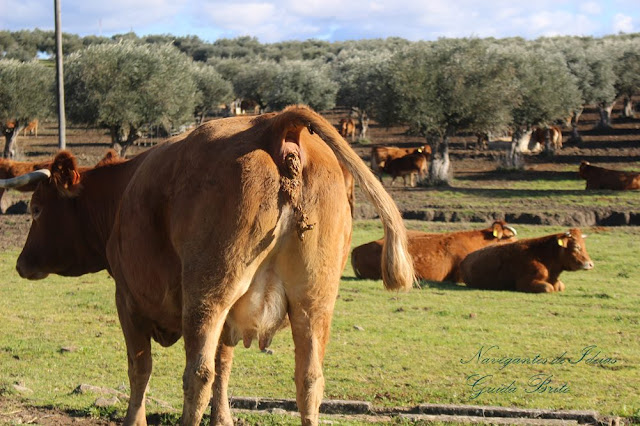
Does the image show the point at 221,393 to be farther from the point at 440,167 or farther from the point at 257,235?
the point at 440,167

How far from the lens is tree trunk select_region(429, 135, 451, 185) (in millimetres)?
36438

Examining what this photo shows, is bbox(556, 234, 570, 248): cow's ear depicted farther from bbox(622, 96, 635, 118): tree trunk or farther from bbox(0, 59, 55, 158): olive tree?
bbox(622, 96, 635, 118): tree trunk

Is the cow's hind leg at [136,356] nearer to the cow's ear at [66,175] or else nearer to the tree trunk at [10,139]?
the cow's ear at [66,175]

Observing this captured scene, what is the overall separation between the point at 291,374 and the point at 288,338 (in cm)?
184

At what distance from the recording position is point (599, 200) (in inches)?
1128

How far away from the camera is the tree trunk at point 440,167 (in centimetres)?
3644

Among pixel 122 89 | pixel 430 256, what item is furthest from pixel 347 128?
pixel 430 256

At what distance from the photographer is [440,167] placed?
36.8 metres

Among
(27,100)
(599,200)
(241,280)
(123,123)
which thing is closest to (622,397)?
(241,280)

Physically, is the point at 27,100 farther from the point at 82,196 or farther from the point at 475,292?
the point at 82,196

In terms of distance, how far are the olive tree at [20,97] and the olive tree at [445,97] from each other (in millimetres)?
20600

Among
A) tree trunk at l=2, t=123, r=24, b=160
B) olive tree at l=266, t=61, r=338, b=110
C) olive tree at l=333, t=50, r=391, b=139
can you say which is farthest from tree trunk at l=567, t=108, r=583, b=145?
tree trunk at l=2, t=123, r=24, b=160

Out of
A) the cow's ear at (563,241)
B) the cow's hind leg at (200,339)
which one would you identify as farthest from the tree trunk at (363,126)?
the cow's hind leg at (200,339)

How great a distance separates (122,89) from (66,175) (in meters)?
33.2
